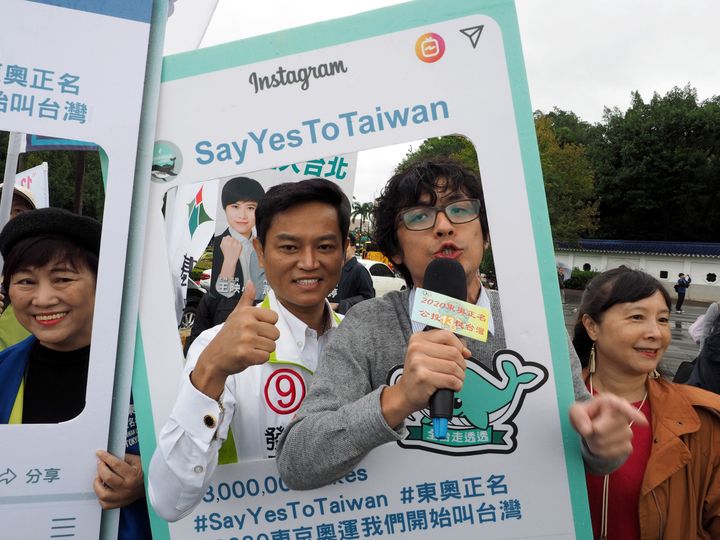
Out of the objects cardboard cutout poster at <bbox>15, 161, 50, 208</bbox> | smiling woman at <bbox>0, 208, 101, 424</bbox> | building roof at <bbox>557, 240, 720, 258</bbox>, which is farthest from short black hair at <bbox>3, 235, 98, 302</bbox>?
building roof at <bbox>557, 240, 720, 258</bbox>

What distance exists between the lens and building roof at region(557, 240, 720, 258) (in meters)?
26.2

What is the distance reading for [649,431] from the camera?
1880 mm

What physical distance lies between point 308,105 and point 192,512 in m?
1.00

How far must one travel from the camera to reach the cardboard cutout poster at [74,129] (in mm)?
1271

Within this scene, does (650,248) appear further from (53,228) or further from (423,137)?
(53,228)

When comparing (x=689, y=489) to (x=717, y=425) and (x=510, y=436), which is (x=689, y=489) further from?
(x=510, y=436)

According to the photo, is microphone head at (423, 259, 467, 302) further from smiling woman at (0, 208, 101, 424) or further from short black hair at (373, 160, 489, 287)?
smiling woman at (0, 208, 101, 424)

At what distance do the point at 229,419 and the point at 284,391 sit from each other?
0.18 metres

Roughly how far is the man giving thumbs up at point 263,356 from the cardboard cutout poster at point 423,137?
0.43 feet

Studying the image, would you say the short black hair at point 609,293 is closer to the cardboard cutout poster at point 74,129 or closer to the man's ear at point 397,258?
the man's ear at point 397,258

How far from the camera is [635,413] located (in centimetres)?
119

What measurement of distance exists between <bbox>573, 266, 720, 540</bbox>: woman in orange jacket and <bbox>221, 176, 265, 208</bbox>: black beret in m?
1.37

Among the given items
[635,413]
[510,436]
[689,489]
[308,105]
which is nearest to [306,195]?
Result: [308,105]

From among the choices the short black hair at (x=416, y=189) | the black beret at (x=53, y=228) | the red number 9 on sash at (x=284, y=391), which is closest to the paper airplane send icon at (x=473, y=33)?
the short black hair at (x=416, y=189)
